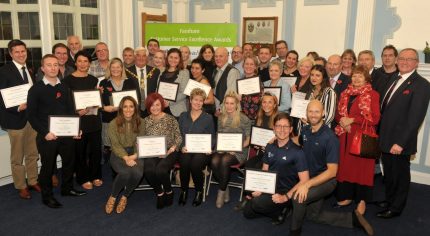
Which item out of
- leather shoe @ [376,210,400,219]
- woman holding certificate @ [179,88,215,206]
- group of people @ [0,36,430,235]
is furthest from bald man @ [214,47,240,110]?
leather shoe @ [376,210,400,219]

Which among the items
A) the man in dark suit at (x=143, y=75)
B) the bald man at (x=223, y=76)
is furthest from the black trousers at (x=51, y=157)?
the bald man at (x=223, y=76)

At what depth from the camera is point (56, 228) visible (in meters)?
3.87

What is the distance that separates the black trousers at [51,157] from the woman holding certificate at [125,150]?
523 millimetres

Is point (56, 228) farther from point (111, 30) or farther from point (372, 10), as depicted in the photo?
point (372, 10)

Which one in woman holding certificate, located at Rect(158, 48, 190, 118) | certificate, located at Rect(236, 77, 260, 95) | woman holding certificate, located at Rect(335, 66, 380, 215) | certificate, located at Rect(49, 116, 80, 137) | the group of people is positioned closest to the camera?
the group of people

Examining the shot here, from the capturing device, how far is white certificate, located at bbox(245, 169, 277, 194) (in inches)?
143

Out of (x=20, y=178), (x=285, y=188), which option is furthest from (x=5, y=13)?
(x=285, y=188)

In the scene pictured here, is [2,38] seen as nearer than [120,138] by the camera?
No

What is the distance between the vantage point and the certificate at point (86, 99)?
174 inches

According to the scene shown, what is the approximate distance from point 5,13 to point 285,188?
189 inches

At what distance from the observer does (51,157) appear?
14.0ft

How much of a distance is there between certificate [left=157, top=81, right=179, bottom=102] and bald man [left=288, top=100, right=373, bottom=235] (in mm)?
1966

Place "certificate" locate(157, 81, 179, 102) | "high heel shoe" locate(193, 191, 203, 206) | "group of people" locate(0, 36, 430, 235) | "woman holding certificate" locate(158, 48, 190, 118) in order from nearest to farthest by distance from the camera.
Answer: "group of people" locate(0, 36, 430, 235) < "high heel shoe" locate(193, 191, 203, 206) < "certificate" locate(157, 81, 179, 102) < "woman holding certificate" locate(158, 48, 190, 118)

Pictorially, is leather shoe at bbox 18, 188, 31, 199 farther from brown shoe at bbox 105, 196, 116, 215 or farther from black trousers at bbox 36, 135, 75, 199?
brown shoe at bbox 105, 196, 116, 215
